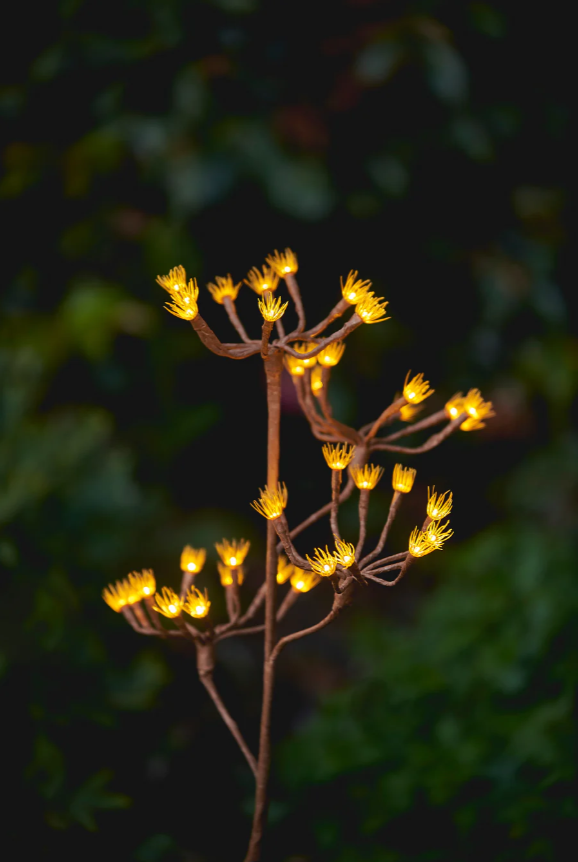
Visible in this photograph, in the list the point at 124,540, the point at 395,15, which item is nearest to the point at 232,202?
the point at 395,15

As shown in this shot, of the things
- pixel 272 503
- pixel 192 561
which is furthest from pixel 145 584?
pixel 272 503

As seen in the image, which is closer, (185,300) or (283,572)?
(185,300)

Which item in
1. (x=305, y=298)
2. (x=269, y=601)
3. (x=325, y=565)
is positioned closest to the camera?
(x=325, y=565)

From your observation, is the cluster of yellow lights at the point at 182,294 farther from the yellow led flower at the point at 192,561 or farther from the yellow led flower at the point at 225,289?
the yellow led flower at the point at 192,561

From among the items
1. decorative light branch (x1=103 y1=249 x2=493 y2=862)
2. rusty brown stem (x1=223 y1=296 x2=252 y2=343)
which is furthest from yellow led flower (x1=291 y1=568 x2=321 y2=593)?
rusty brown stem (x1=223 y1=296 x2=252 y2=343)

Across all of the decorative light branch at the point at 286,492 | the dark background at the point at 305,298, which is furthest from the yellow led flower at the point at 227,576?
the dark background at the point at 305,298

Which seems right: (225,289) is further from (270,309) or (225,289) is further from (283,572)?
(283,572)
